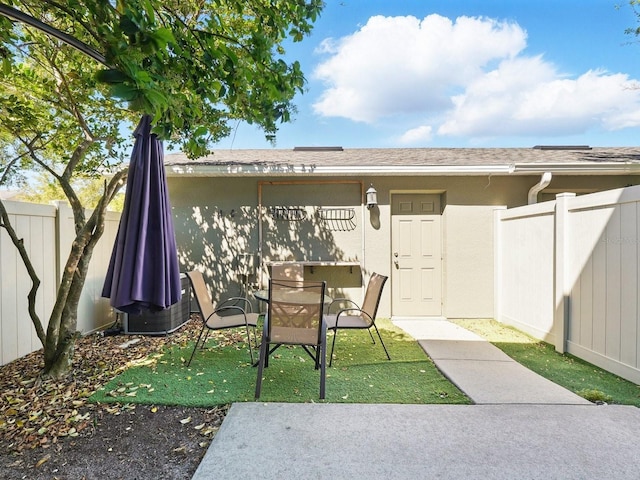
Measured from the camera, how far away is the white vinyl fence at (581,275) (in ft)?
10.4

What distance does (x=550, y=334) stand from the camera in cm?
440

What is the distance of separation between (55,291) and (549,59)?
10564mm

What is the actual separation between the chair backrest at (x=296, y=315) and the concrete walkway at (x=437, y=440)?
57 centimetres

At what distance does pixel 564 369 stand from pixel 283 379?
→ 296 cm

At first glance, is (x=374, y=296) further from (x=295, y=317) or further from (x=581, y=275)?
(x=581, y=275)

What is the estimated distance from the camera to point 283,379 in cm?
322

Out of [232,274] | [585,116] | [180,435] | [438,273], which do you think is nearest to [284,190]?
[232,274]

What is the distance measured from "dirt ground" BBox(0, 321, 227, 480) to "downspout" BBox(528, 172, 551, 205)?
5445mm

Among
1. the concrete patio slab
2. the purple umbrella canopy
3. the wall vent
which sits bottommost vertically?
the concrete patio slab

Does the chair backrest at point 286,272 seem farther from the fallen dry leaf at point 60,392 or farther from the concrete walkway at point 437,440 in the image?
the concrete walkway at point 437,440

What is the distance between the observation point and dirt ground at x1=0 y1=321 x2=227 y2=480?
1.99 metres

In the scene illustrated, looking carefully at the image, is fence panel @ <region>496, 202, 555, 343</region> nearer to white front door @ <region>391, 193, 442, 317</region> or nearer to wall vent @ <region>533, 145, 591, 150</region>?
white front door @ <region>391, 193, 442, 317</region>

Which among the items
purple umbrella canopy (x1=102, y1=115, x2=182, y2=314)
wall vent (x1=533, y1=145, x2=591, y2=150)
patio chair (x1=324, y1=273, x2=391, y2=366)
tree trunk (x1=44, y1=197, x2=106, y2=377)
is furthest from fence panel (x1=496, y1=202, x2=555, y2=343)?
tree trunk (x1=44, y1=197, x2=106, y2=377)

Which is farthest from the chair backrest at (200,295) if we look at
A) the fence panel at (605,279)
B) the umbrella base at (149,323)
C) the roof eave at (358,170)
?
the fence panel at (605,279)
